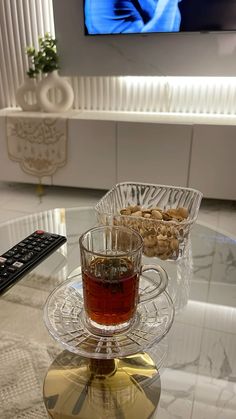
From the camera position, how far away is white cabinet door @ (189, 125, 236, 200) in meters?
2.06

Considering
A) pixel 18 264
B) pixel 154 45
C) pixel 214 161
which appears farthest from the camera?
pixel 154 45

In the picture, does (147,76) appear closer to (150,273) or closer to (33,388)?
(150,273)

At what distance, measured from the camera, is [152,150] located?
2184 mm

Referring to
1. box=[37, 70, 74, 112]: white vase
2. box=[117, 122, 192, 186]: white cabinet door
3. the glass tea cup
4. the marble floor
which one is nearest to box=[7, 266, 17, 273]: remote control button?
the glass tea cup

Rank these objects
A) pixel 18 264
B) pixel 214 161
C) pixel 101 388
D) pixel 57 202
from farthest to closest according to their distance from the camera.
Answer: pixel 57 202
pixel 214 161
pixel 18 264
pixel 101 388

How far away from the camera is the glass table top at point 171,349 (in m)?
0.52

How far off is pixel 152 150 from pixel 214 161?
0.37 meters

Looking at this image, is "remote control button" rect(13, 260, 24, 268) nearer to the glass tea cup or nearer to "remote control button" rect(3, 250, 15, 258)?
"remote control button" rect(3, 250, 15, 258)

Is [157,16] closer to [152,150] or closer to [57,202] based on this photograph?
[152,150]

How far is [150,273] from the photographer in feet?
2.52

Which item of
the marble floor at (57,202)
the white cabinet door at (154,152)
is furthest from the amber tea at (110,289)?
the white cabinet door at (154,152)

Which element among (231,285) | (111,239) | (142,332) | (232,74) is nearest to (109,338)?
(142,332)

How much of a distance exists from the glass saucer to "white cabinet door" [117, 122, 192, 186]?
61.1 inches

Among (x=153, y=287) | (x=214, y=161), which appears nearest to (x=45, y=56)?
(x=214, y=161)
